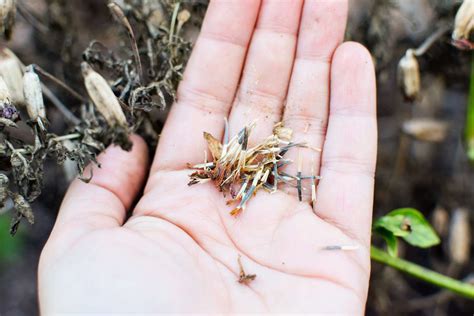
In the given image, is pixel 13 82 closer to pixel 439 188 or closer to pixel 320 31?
pixel 320 31

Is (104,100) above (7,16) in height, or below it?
below

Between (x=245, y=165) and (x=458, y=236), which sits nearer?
(x=245, y=165)

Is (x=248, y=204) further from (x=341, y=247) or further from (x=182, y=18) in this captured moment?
(x=182, y=18)

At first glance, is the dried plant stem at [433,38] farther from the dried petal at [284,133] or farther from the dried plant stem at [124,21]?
the dried plant stem at [124,21]

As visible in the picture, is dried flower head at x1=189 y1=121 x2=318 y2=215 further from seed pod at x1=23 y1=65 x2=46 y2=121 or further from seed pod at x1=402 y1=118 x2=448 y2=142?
seed pod at x1=402 y1=118 x2=448 y2=142

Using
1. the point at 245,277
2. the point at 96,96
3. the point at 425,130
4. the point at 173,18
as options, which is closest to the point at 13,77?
the point at 96,96

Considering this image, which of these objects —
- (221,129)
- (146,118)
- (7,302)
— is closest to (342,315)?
(221,129)
